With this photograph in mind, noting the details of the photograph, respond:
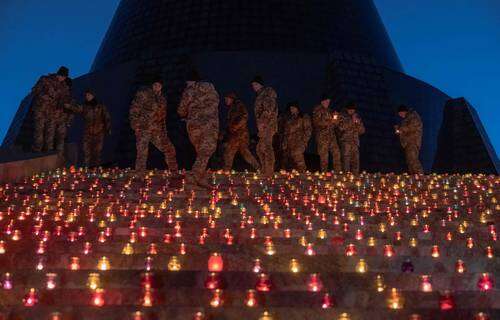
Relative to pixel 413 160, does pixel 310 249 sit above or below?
below

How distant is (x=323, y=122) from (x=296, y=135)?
623 mm

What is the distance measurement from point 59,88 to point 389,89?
13299 mm

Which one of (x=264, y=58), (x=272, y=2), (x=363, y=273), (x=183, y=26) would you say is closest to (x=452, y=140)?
(x=264, y=58)

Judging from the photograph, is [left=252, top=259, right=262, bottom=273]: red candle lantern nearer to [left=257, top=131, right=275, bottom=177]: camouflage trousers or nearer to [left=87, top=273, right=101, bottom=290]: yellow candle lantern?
[left=87, top=273, right=101, bottom=290]: yellow candle lantern

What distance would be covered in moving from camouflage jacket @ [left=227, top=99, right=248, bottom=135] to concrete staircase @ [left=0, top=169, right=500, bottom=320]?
178 cm

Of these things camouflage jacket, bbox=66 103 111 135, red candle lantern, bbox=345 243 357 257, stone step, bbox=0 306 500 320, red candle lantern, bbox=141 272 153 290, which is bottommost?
stone step, bbox=0 306 500 320

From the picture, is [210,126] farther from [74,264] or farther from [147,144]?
[74,264]

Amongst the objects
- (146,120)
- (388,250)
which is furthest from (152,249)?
(146,120)

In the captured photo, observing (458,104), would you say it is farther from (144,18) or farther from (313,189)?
(313,189)

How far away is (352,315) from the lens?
3998 millimetres

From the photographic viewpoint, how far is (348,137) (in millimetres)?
12977

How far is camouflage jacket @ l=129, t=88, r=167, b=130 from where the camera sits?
10445 mm

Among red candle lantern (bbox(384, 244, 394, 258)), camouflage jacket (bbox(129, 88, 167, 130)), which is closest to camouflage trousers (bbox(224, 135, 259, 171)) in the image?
camouflage jacket (bbox(129, 88, 167, 130))

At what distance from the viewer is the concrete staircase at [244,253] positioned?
4.26 m
